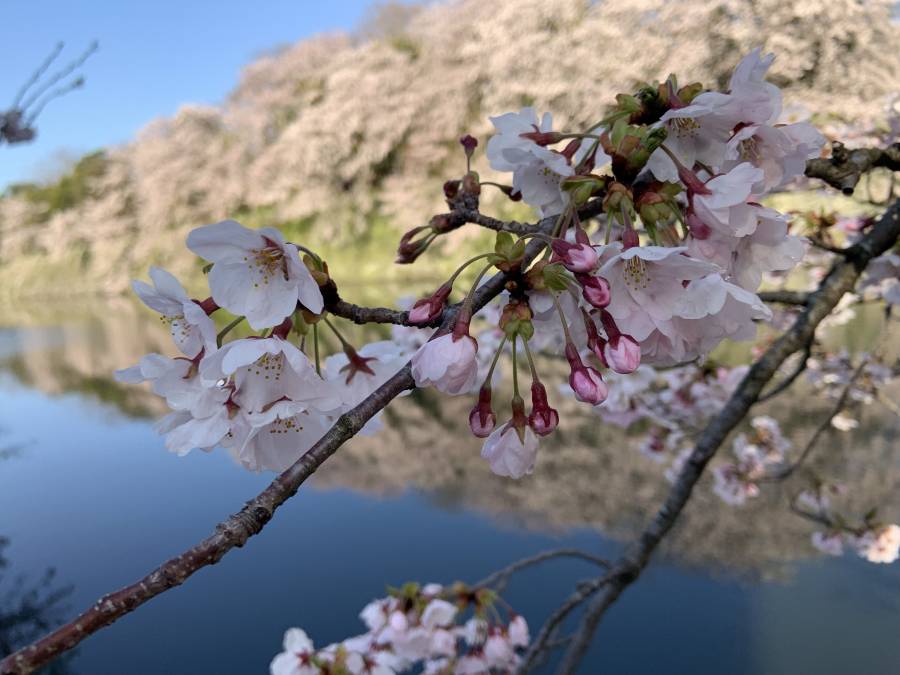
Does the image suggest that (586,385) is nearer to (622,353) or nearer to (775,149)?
(622,353)

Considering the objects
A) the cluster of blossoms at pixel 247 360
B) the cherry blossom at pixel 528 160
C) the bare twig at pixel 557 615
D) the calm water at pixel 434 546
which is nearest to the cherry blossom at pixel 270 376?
the cluster of blossoms at pixel 247 360

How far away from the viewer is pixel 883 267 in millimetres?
1013

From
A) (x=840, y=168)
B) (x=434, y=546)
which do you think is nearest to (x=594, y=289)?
(x=840, y=168)

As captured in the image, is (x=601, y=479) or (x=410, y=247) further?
(x=601, y=479)

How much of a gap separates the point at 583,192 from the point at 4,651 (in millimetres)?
2921

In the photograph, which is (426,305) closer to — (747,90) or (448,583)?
(747,90)

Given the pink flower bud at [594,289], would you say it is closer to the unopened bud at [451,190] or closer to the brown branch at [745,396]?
the unopened bud at [451,190]

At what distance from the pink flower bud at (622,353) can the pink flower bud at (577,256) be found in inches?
2.1

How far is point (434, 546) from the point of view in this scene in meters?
2.94

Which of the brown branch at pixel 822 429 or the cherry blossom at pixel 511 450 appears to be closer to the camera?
the cherry blossom at pixel 511 450

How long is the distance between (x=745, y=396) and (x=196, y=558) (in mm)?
833

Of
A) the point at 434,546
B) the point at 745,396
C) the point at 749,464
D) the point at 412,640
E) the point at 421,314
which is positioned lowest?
the point at 749,464

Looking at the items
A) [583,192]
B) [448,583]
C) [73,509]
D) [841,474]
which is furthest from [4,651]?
[841,474]

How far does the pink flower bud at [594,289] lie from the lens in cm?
30
